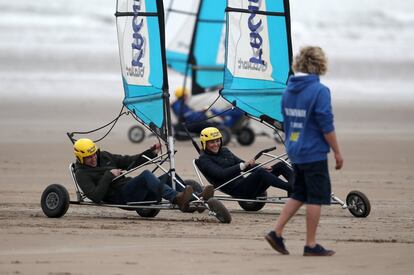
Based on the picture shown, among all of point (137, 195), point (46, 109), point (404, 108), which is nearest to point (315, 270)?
point (137, 195)

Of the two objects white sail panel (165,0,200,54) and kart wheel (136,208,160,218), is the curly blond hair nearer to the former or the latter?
kart wheel (136,208,160,218)

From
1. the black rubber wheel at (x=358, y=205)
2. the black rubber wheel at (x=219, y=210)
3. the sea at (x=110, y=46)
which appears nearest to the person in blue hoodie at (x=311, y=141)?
the black rubber wheel at (x=219, y=210)

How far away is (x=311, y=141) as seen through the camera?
9.15 m

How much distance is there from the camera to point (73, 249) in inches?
371

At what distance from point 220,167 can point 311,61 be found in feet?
11.7

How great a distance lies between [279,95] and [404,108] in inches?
998

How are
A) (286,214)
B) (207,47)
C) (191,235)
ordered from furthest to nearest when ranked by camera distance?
1. (207,47)
2. (191,235)
3. (286,214)

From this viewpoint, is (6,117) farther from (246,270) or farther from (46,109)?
(246,270)

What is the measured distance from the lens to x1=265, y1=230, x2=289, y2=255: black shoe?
919 cm

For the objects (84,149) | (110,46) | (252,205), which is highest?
(110,46)

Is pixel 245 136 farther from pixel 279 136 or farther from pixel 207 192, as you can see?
pixel 207 192

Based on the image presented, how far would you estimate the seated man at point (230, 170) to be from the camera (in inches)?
490

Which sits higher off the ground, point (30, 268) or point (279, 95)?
point (279, 95)

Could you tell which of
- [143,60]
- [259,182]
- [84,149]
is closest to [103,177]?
[84,149]
